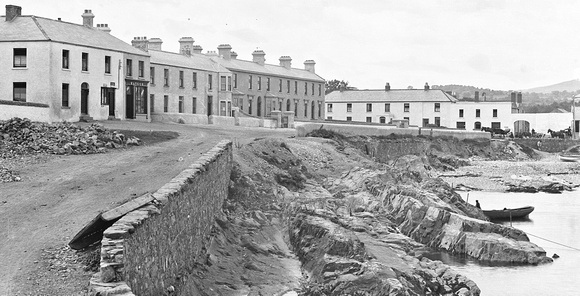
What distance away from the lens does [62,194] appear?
21875 millimetres

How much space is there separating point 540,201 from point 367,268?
37139mm

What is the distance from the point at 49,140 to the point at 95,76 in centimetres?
2641

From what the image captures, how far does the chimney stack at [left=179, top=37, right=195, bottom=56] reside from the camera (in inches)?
3462

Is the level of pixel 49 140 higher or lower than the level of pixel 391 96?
lower

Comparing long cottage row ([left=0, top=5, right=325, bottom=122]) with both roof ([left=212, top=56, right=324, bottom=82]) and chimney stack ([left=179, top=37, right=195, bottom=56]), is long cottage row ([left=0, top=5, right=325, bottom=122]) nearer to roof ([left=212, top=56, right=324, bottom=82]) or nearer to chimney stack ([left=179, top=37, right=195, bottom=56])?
chimney stack ([left=179, top=37, right=195, bottom=56])

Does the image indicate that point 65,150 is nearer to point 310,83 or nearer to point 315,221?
point 315,221

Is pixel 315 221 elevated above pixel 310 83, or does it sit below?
below

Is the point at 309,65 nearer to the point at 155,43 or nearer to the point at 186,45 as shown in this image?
the point at 186,45

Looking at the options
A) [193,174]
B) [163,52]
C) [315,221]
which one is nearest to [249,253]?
[315,221]

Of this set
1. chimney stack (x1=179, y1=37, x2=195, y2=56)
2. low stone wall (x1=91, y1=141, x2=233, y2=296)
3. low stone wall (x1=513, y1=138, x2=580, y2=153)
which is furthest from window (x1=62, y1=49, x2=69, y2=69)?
low stone wall (x1=513, y1=138, x2=580, y2=153)

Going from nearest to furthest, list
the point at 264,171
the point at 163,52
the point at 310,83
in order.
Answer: the point at 264,171 < the point at 163,52 < the point at 310,83

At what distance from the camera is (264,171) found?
38.1 meters

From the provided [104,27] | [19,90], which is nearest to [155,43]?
[104,27]

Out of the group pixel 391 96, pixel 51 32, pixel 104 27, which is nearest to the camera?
pixel 51 32
